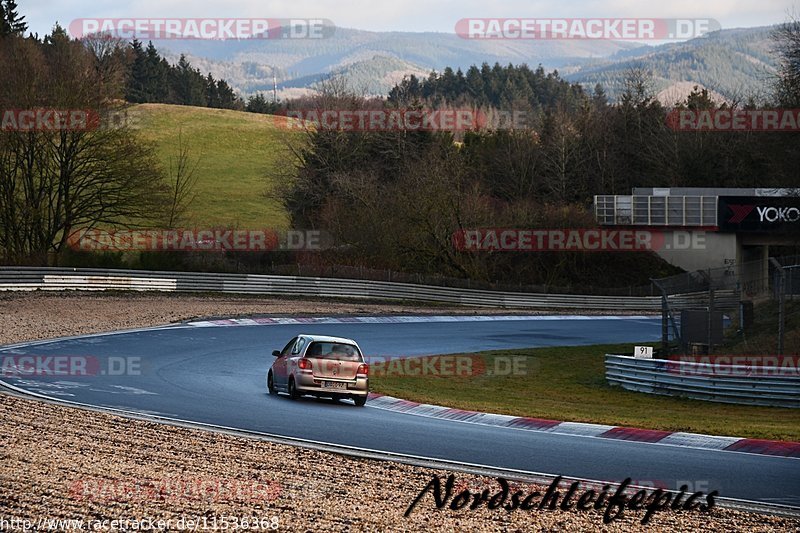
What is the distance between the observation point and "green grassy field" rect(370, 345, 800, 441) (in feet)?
61.4

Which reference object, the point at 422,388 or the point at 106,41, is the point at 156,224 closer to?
the point at 422,388

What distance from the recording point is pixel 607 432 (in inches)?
679

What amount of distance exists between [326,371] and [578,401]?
621cm

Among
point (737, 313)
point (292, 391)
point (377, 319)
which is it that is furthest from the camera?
point (377, 319)

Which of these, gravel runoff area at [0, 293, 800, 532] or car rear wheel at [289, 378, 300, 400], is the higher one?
gravel runoff area at [0, 293, 800, 532]

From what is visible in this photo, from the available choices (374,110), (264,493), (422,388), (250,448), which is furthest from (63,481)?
(374,110)

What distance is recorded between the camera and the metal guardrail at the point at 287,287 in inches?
1780

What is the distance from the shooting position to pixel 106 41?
113 m

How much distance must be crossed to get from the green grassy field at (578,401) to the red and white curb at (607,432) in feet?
2.03

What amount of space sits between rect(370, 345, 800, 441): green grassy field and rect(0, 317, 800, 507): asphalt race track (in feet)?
7.88
